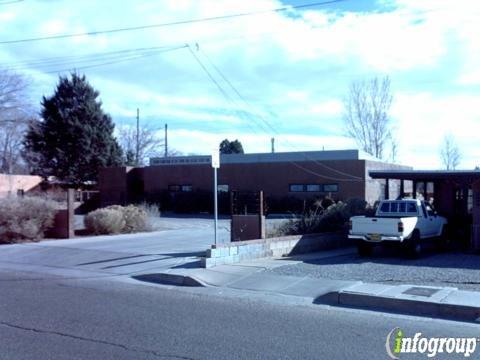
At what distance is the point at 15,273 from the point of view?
596 inches

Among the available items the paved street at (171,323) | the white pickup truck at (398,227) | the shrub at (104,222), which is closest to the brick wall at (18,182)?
the shrub at (104,222)

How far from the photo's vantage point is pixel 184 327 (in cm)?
852

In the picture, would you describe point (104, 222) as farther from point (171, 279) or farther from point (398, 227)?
point (398, 227)

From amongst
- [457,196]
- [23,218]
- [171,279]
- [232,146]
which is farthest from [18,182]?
[171,279]

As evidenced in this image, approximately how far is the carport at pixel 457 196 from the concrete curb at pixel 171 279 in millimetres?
10795

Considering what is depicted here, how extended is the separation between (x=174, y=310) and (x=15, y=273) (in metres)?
7.12

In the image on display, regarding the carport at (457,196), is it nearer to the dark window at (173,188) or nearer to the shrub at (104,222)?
the shrub at (104,222)

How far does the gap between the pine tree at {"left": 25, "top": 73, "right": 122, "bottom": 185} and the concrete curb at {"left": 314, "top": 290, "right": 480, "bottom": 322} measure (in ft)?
158

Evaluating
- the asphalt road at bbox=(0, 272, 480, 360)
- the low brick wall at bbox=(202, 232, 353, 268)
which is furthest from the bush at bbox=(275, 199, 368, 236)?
the asphalt road at bbox=(0, 272, 480, 360)

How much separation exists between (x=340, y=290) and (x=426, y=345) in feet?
11.5

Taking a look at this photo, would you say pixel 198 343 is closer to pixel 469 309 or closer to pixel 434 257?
pixel 469 309

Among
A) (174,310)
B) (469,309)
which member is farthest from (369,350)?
(174,310)

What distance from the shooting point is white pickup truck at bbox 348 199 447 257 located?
1728 cm

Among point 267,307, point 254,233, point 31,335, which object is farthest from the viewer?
point 254,233
